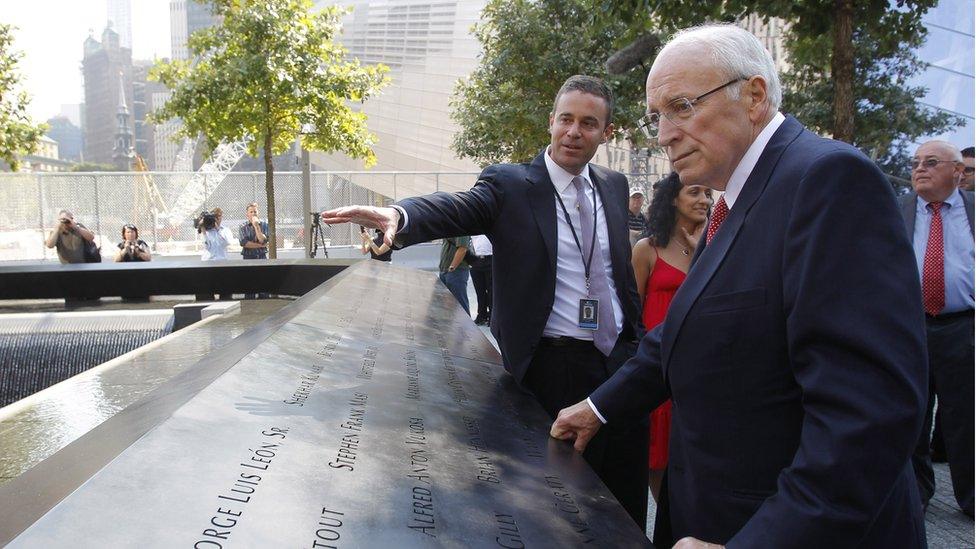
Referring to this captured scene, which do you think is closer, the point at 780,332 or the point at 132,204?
the point at 780,332

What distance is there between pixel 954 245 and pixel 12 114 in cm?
1787

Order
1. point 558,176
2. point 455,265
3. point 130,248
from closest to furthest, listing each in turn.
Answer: point 558,176
point 455,265
point 130,248

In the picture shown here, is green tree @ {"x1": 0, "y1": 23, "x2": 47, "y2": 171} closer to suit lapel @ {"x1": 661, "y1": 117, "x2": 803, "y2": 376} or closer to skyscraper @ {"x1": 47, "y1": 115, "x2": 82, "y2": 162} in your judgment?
suit lapel @ {"x1": 661, "y1": 117, "x2": 803, "y2": 376}

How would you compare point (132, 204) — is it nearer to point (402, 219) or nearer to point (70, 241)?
point (70, 241)

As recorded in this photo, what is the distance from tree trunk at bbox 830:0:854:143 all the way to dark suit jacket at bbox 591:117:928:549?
16.3ft

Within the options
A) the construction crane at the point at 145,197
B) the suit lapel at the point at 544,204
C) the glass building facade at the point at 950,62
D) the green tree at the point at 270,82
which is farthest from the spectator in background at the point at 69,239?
the glass building facade at the point at 950,62

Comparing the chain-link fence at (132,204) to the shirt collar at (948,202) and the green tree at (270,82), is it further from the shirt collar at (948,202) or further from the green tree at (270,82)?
the shirt collar at (948,202)

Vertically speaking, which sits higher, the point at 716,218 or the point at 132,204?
the point at 132,204

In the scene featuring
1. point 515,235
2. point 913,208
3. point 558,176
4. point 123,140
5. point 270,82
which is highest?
point 123,140

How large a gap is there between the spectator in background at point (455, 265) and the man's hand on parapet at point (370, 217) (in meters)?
6.72

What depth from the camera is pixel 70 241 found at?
378 inches

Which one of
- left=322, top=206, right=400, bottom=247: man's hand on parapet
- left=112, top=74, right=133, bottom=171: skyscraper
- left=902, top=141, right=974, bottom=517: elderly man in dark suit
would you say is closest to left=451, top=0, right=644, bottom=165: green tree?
left=902, top=141, right=974, bottom=517: elderly man in dark suit

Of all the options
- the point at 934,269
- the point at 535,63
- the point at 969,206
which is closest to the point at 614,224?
the point at 934,269

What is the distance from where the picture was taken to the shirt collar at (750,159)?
168cm
